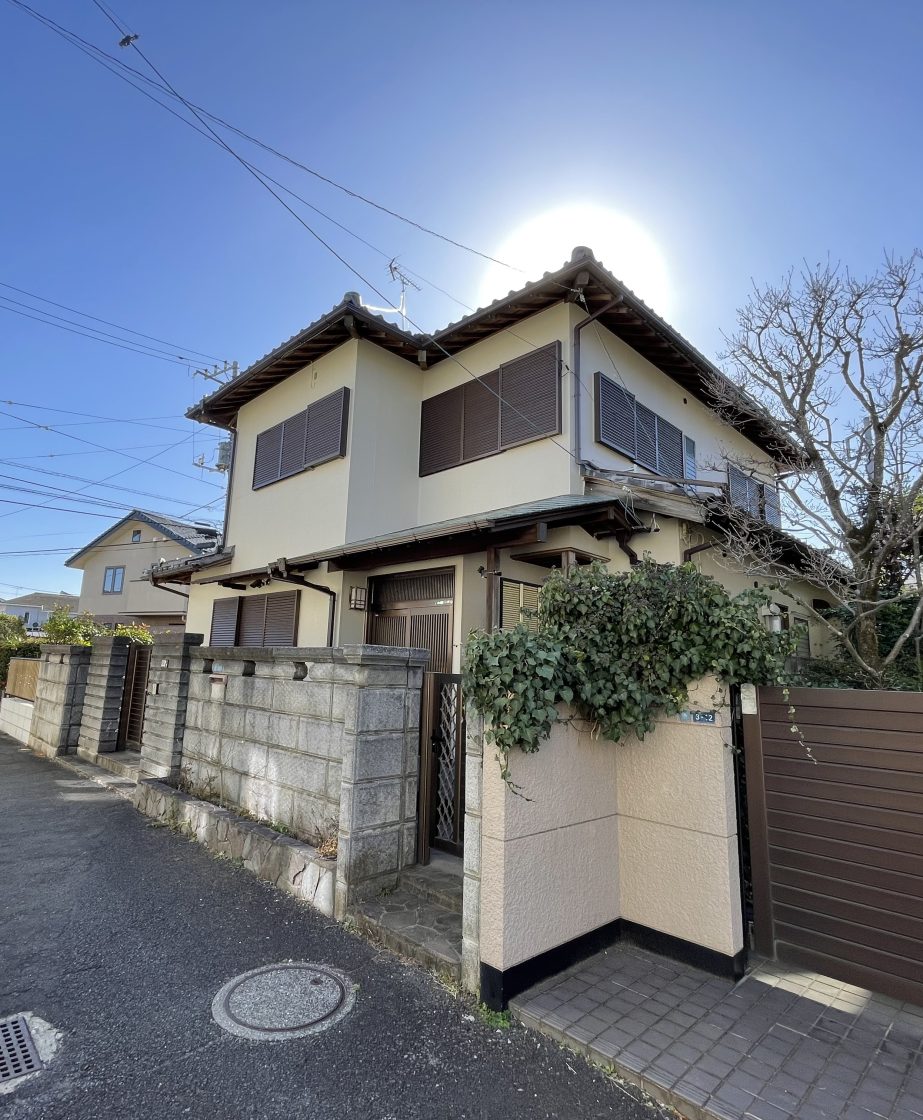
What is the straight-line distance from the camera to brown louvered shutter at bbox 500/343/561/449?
698 cm

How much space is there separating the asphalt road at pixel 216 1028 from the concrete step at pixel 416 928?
0.30 feet

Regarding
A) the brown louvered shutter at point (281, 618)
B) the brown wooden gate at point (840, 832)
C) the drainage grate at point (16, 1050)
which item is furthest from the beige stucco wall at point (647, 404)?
the drainage grate at point (16, 1050)

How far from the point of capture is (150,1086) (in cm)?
231

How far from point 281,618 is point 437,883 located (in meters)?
5.91

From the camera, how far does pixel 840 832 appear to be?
3094 millimetres

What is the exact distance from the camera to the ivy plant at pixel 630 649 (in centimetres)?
308

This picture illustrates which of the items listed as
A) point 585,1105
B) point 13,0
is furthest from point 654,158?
point 585,1105

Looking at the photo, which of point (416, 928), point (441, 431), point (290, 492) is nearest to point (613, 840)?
point (416, 928)

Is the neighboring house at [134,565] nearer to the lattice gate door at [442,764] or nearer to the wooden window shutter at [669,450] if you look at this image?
→ the wooden window shutter at [669,450]

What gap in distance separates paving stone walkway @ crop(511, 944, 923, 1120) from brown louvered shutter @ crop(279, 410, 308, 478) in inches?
301

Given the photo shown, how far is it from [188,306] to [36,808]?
28.3 feet

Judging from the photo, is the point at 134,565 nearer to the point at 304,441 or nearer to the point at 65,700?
the point at 65,700

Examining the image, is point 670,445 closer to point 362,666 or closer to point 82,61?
point 362,666

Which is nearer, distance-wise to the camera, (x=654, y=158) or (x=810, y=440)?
(x=810, y=440)
